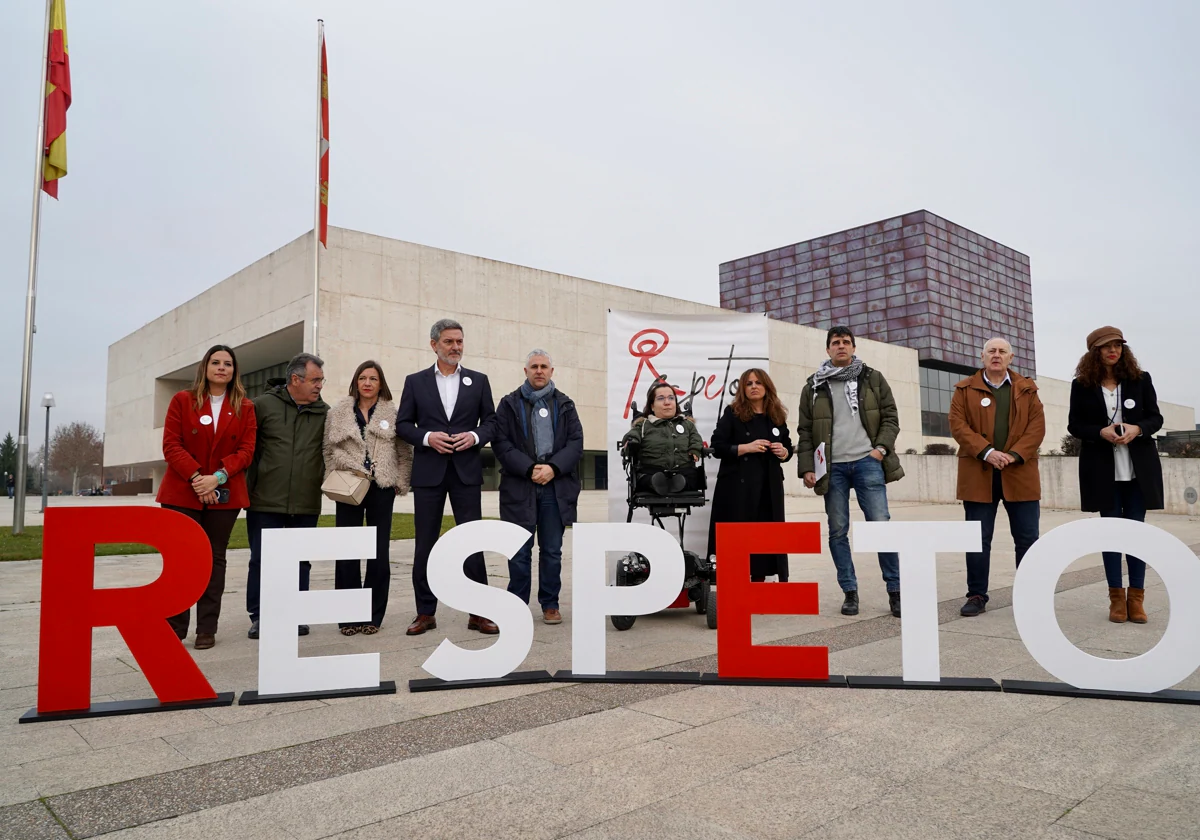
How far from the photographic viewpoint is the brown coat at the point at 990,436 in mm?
5473

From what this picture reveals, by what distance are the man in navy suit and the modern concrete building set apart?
21.4 m

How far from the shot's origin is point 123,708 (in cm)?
349

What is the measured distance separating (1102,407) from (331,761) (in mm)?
5263

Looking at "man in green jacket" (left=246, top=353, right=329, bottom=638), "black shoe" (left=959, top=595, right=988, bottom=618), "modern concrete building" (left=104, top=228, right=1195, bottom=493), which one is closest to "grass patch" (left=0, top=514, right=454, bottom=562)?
"man in green jacket" (left=246, top=353, right=329, bottom=638)

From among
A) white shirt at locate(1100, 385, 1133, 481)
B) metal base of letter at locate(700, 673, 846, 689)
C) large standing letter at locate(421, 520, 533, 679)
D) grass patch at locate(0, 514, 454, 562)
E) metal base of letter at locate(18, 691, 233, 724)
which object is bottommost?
metal base of letter at locate(18, 691, 233, 724)

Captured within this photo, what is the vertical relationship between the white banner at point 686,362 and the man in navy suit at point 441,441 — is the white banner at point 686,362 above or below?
above

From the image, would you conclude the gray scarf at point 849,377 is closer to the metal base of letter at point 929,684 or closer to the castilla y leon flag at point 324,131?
the metal base of letter at point 929,684

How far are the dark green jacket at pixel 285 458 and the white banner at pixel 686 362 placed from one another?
2.32 m

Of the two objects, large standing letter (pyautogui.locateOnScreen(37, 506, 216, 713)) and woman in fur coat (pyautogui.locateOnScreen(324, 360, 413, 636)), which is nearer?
large standing letter (pyautogui.locateOnScreen(37, 506, 216, 713))

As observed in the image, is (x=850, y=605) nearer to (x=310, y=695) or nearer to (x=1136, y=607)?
(x=1136, y=607)

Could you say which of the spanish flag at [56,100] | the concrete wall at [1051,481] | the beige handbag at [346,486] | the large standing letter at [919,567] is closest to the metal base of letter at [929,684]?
the large standing letter at [919,567]

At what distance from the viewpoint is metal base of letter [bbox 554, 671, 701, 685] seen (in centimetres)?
383

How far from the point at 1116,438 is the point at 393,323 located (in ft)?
83.0

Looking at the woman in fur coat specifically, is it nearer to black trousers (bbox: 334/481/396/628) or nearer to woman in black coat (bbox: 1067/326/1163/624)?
black trousers (bbox: 334/481/396/628)
